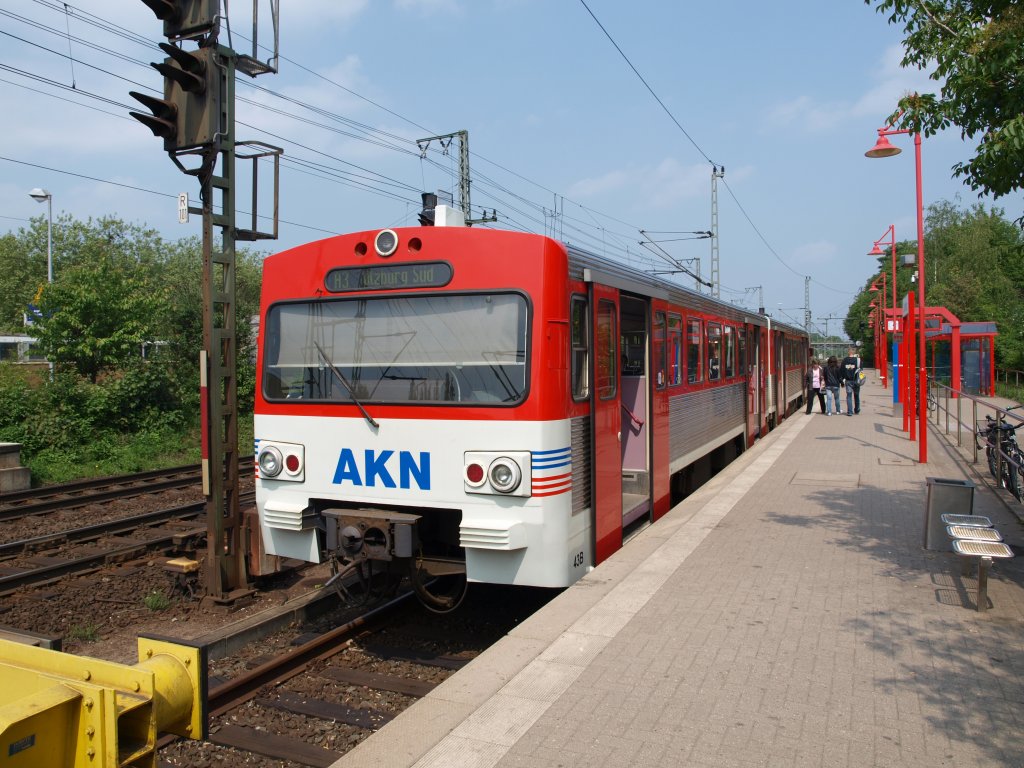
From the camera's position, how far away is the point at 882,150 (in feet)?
44.5

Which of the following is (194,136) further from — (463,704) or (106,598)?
(463,704)

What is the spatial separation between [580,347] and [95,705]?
4143 mm

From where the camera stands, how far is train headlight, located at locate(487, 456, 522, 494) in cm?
515

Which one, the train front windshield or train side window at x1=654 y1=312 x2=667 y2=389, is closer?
the train front windshield

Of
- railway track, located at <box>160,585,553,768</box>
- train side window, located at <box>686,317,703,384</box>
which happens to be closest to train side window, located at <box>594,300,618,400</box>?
railway track, located at <box>160,585,553,768</box>

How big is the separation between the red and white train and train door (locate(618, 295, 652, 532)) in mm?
1186

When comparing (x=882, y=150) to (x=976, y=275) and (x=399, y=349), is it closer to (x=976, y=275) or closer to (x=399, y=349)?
(x=399, y=349)

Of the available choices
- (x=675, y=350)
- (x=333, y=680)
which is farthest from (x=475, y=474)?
(x=675, y=350)

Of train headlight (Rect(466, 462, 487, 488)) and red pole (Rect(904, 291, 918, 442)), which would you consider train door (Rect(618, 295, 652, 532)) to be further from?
red pole (Rect(904, 291, 918, 442))

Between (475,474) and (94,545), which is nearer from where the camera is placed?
(475,474)

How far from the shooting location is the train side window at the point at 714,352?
35.8 feet

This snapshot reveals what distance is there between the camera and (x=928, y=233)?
246ft

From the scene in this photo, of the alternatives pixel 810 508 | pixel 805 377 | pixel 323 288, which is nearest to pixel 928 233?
pixel 805 377

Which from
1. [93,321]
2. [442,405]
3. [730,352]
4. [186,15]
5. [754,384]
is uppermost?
[186,15]
